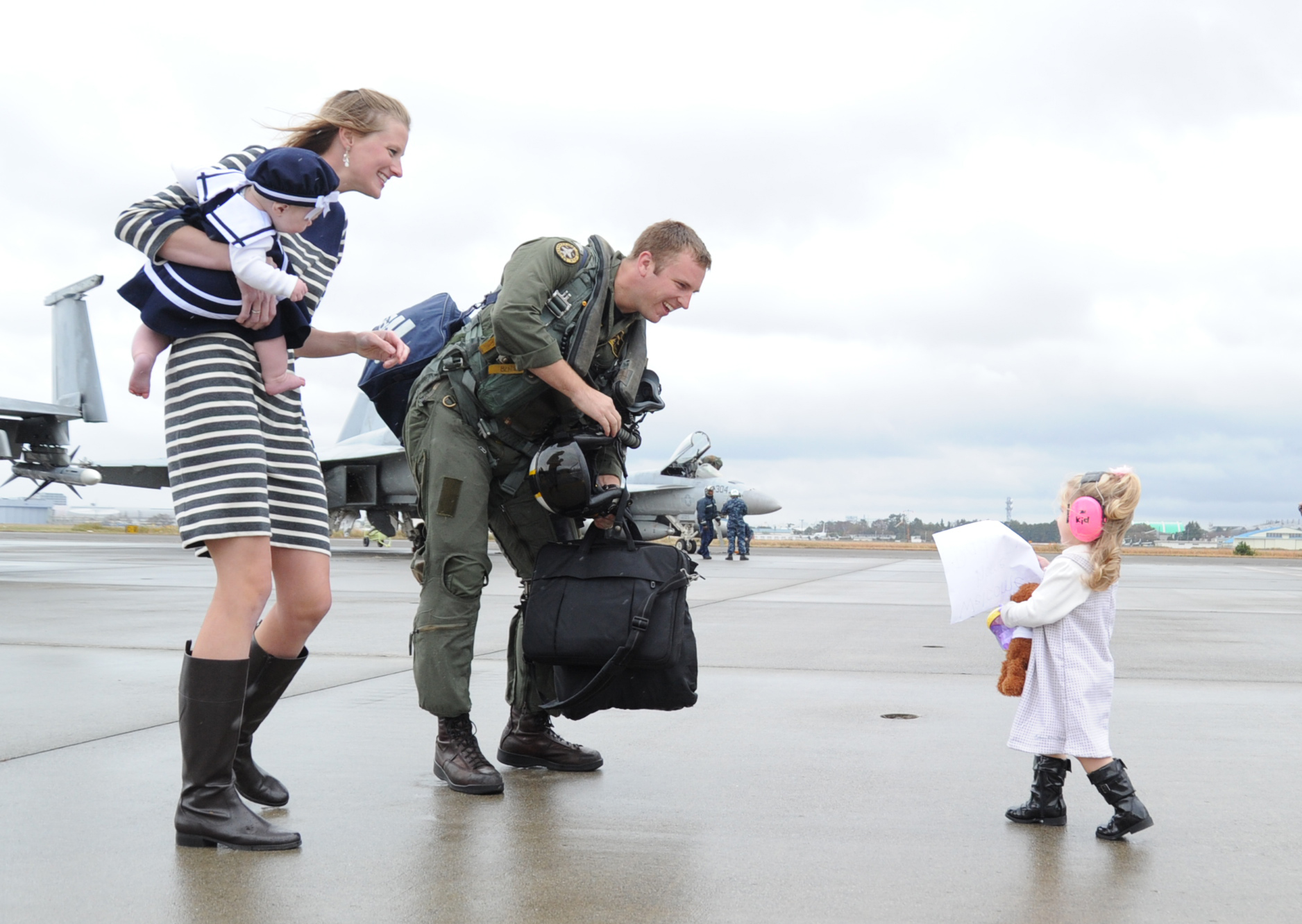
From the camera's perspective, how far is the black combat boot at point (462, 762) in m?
3.13

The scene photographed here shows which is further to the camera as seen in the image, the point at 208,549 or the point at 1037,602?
the point at 1037,602

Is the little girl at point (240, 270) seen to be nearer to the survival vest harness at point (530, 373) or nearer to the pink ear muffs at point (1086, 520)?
the survival vest harness at point (530, 373)

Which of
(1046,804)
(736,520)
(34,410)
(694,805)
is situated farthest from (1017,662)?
(736,520)

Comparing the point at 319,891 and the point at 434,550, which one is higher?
the point at 434,550

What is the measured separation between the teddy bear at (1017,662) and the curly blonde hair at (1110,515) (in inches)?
8.8

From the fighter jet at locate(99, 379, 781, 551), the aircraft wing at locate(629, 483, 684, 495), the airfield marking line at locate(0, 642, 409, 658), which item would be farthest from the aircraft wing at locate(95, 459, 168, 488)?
the airfield marking line at locate(0, 642, 409, 658)

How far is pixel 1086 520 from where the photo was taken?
2945mm

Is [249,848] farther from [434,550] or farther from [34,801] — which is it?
[434,550]

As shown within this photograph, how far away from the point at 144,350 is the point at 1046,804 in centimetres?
267

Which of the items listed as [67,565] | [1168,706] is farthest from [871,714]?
[67,565]

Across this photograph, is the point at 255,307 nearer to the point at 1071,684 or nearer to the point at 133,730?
the point at 133,730

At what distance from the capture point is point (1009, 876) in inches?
95.3

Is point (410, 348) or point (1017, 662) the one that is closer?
point (1017, 662)

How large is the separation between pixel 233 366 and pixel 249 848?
3.92 ft
